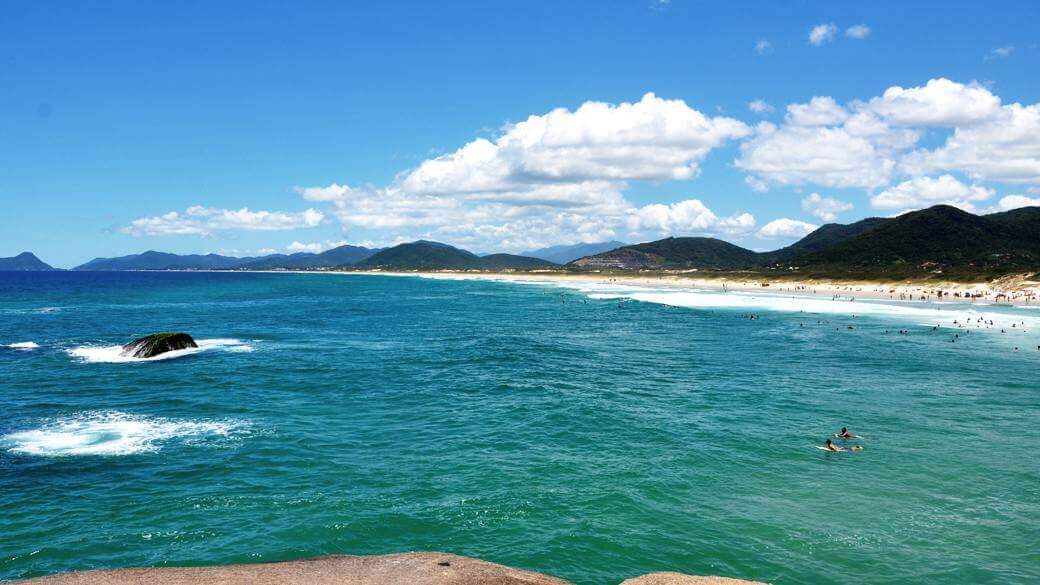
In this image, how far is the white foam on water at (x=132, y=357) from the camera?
177 feet

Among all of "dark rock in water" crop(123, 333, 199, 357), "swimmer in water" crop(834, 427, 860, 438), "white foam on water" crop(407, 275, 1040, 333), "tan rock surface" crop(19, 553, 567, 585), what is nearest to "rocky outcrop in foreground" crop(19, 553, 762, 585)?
"tan rock surface" crop(19, 553, 567, 585)

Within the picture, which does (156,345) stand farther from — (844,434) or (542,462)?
(844,434)

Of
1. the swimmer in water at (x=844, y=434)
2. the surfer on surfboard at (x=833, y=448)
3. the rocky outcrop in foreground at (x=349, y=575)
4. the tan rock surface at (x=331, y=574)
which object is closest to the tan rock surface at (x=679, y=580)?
the rocky outcrop in foreground at (x=349, y=575)

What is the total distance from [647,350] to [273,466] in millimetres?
42607

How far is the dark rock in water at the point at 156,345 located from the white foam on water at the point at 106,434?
2281 centimetres

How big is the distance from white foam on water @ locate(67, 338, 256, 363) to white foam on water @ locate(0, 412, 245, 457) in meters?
22.0

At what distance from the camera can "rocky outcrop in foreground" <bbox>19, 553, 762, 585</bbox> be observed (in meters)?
14.1

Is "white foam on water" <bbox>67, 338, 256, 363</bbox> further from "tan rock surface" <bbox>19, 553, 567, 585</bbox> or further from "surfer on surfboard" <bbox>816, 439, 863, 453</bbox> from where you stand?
"surfer on surfboard" <bbox>816, 439, 863, 453</bbox>

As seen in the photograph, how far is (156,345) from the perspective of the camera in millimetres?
55750

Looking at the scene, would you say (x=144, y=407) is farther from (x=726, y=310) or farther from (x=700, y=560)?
(x=726, y=310)

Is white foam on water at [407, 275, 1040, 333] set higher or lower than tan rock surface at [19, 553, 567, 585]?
higher

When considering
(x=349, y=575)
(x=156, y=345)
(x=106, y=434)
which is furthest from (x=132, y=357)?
(x=349, y=575)

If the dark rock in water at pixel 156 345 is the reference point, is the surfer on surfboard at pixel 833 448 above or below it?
below

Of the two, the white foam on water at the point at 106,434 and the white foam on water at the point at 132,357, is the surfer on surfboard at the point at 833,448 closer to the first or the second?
the white foam on water at the point at 106,434
